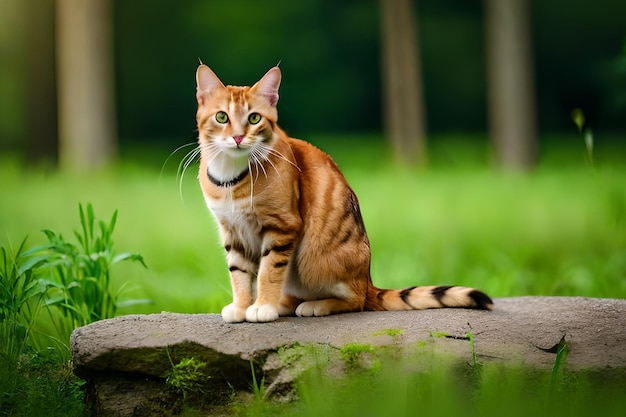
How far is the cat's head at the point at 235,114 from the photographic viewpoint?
10.4ft

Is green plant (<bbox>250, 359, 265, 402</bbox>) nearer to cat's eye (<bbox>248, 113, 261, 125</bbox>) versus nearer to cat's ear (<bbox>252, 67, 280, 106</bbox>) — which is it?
cat's eye (<bbox>248, 113, 261, 125</bbox>)

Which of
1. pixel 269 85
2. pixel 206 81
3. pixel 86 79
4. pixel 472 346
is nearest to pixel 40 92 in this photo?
pixel 86 79

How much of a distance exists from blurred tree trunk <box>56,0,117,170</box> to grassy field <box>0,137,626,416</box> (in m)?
0.43

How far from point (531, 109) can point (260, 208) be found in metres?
7.95

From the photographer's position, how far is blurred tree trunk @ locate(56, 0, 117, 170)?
32.2 feet

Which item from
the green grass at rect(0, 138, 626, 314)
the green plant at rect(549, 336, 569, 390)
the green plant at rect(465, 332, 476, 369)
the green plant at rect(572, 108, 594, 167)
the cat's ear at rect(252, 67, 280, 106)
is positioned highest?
the cat's ear at rect(252, 67, 280, 106)

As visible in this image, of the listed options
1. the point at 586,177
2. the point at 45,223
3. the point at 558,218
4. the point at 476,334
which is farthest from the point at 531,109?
the point at 476,334

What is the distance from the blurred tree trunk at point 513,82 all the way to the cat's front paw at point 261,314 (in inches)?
300

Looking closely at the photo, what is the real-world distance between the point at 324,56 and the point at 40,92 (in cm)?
642

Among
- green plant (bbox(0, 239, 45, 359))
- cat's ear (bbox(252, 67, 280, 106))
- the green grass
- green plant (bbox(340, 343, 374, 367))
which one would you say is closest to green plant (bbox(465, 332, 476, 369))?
green plant (bbox(340, 343, 374, 367))

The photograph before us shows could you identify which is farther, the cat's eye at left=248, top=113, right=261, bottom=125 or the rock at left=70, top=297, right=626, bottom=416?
the cat's eye at left=248, top=113, right=261, bottom=125

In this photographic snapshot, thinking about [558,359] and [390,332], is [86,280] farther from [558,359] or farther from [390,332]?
[558,359]

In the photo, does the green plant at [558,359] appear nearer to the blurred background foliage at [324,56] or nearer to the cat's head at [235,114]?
the cat's head at [235,114]

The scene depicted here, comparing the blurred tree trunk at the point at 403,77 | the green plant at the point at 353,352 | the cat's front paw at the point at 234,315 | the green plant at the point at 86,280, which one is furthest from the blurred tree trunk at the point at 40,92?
the green plant at the point at 353,352
